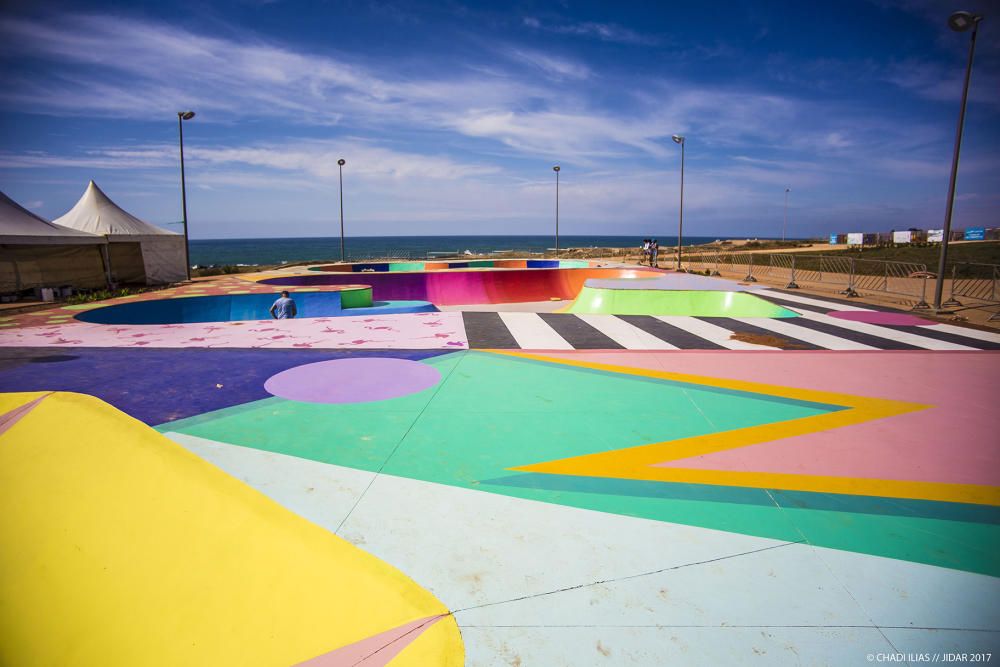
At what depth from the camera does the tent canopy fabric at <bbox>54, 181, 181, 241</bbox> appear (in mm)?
20359

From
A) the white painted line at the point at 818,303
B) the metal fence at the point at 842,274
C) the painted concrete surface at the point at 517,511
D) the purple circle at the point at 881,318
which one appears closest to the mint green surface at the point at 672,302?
the purple circle at the point at 881,318

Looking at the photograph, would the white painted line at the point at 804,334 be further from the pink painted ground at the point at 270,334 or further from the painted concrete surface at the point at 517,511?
the pink painted ground at the point at 270,334

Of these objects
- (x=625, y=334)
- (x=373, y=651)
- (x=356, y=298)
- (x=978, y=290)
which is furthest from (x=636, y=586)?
(x=978, y=290)

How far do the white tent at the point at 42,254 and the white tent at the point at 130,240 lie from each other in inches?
34.9

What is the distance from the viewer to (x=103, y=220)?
68.0ft

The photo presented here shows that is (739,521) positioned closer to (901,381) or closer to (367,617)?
(367,617)

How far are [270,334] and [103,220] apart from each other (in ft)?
54.7

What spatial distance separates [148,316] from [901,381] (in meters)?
18.2

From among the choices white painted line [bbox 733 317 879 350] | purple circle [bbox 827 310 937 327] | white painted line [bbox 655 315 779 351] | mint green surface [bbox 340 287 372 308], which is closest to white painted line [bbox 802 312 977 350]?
purple circle [bbox 827 310 937 327]

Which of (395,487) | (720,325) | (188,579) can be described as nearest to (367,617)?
(188,579)

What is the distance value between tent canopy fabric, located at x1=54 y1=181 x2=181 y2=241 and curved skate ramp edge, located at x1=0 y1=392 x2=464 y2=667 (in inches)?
864

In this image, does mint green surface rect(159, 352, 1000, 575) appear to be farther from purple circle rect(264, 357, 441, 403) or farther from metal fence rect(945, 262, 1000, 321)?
metal fence rect(945, 262, 1000, 321)

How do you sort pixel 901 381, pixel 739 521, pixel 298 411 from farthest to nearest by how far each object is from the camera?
1. pixel 901 381
2. pixel 298 411
3. pixel 739 521

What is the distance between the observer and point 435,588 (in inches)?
116
